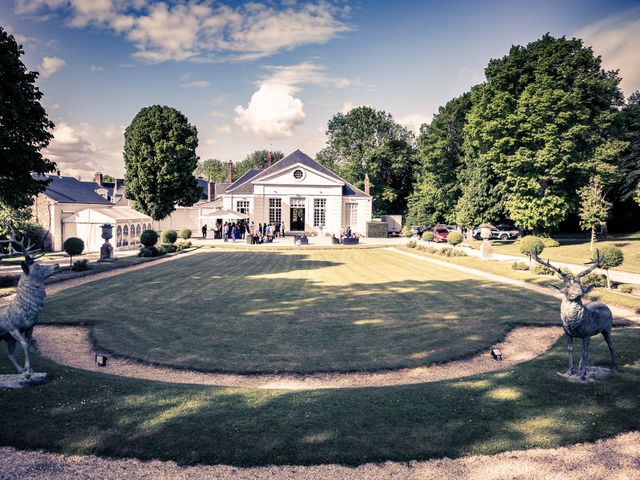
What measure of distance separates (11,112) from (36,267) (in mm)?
12709

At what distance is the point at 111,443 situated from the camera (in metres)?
5.54

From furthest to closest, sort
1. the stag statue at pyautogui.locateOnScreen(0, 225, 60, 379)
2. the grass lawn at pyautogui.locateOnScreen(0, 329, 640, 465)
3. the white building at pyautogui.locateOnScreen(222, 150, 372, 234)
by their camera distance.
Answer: the white building at pyautogui.locateOnScreen(222, 150, 372, 234) < the stag statue at pyautogui.locateOnScreen(0, 225, 60, 379) < the grass lawn at pyautogui.locateOnScreen(0, 329, 640, 465)

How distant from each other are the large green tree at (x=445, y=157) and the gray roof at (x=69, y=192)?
3691 cm

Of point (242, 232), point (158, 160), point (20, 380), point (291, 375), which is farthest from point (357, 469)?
point (242, 232)

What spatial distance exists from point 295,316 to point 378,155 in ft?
178

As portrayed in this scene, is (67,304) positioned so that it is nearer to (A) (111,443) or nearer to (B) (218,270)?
(B) (218,270)

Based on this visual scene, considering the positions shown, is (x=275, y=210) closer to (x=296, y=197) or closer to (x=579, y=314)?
(x=296, y=197)

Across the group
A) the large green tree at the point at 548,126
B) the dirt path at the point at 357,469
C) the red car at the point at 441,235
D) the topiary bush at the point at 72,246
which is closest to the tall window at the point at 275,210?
the red car at the point at 441,235

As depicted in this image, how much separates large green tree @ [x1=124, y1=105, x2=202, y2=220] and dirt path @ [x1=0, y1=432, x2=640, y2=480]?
37.8 m

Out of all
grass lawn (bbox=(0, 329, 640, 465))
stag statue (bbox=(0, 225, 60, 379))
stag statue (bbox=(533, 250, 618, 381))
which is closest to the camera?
grass lawn (bbox=(0, 329, 640, 465))

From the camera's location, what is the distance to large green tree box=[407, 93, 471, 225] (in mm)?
47625

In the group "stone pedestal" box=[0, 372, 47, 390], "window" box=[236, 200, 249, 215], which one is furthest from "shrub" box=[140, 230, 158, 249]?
"stone pedestal" box=[0, 372, 47, 390]

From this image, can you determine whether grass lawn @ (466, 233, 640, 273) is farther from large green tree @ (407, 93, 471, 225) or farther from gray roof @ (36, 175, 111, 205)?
gray roof @ (36, 175, 111, 205)

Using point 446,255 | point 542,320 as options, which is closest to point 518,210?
point 446,255
